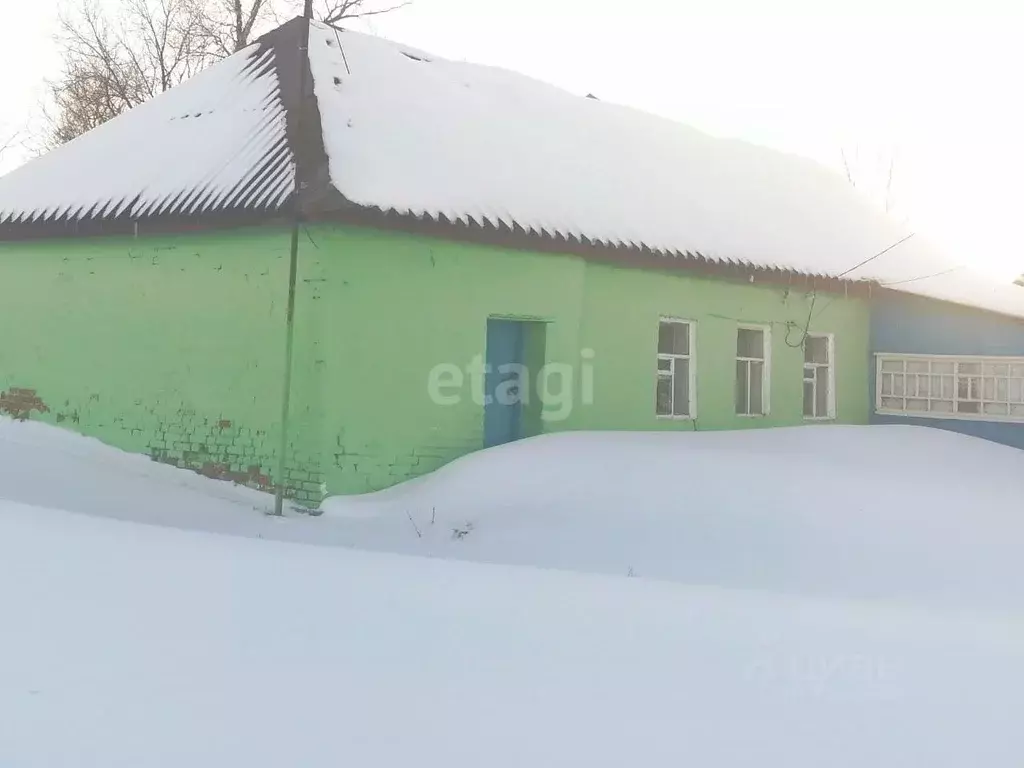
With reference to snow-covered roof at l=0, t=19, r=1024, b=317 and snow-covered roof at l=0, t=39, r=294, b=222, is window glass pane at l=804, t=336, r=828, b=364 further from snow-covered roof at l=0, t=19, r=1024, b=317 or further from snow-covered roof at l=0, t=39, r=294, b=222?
snow-covered roof at l=0, t=39, r=294, b=222

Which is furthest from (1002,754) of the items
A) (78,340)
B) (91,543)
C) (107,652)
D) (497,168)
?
(78,340)

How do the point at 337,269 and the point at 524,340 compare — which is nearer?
the point at 337,269

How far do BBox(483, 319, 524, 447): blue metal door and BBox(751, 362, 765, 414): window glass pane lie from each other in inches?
177

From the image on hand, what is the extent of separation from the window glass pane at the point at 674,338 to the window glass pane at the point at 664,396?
41 centimetres

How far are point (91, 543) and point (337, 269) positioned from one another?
3569 millimetres

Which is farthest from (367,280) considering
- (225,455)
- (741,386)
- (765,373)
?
(765,373)

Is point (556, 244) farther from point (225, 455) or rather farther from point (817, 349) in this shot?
point (817, 349)

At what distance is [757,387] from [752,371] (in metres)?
0.25

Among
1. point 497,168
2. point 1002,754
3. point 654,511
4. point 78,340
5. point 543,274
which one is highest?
point 497,168

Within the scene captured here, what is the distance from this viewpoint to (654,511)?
8719 mm

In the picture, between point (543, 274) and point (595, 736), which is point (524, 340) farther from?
point (595, 736)

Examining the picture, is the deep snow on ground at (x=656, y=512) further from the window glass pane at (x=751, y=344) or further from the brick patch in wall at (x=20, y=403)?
the window glass pane at (x=751, y=344)

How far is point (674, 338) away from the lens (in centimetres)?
1328

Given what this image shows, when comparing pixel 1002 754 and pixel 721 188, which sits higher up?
pixel 721 188
